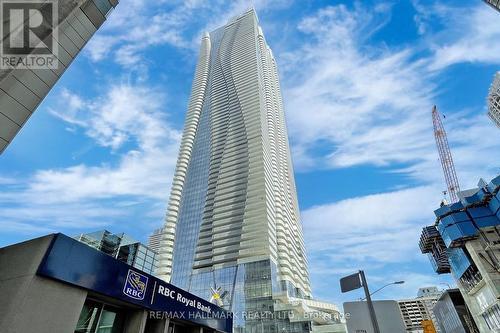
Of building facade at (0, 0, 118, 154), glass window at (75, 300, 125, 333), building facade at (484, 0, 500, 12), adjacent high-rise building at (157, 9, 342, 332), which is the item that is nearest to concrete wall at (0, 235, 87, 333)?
glass window at (75, 300, 125, 333)

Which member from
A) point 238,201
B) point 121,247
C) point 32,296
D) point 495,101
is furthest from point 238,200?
point 495,101

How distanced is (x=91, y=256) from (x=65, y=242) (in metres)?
1.53

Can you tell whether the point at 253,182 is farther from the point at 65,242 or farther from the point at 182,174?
the point at 65,242

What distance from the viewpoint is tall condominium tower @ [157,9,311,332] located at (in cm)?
9788

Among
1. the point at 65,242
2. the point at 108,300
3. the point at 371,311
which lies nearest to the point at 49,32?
the point at 65,242

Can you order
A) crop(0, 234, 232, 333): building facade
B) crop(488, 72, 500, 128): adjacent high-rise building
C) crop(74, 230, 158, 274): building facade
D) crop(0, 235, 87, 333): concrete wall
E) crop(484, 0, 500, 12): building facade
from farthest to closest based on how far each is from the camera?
crop(488, 72, 500, 128): adjacent high-rise building → crop(74, 230, 158, 274): building facade → crop(484, 0, 500, 12): building facade → crop(0, 234, 232, 333): building facade → crop(0, 235, 87, 333): concrete wall

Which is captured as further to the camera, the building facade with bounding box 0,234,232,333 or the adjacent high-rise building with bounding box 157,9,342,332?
the adjacent high-rise building with bounding box 157,9,342,332

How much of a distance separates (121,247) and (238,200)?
2198 inches

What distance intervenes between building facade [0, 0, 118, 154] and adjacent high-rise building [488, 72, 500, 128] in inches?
6379

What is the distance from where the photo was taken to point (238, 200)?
120938mm

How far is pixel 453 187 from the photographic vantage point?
112062mm

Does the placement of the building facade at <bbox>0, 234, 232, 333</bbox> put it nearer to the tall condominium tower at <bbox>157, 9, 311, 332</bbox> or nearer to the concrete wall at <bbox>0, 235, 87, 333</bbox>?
the concrete wall at <bbox>0, 235, 87, 333</bbox>

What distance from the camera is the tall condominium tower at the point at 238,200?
97.9m

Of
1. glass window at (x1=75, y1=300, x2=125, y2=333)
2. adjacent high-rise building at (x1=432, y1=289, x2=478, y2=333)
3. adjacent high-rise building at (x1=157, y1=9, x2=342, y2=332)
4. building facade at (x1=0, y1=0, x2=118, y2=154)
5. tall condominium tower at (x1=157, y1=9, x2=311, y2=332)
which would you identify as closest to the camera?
building facade at (x1=0, y1=0, x2=118, y2=154)
